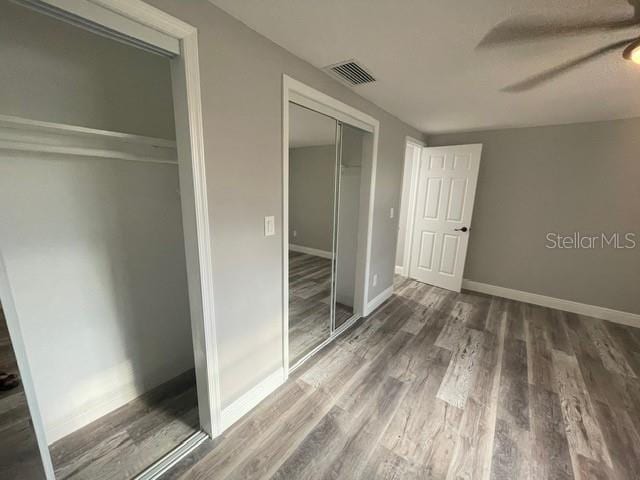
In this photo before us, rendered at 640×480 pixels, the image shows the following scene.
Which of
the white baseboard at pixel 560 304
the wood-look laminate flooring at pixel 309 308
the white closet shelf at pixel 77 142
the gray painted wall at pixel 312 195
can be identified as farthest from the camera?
the gray painted wall at pixel 312 195

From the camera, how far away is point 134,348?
5.63 feet

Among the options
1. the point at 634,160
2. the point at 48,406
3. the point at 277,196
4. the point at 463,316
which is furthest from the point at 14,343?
the point at 634,160

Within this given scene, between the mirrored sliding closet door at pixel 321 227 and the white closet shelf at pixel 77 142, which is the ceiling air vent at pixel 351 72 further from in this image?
the white closet shelf at pixel 77 142

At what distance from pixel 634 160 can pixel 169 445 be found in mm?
4891

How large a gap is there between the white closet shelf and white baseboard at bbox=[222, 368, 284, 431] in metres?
1.60

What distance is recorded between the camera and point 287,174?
5.45 feet

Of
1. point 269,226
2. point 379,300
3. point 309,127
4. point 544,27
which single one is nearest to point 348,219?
point 379,300

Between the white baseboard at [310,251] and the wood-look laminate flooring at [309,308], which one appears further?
the white baseboard at [310,251]

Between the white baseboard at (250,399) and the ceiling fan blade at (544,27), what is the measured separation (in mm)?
2447

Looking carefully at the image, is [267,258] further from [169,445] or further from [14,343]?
[169,445]

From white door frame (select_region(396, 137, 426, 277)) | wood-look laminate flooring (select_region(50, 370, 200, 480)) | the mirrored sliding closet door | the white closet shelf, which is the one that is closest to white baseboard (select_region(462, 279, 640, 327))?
white door frame (select_region(396, 137, 426, 277))

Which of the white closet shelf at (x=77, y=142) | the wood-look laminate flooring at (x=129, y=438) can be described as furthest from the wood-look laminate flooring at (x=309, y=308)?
the white closet shelf at (x=77, y=142)

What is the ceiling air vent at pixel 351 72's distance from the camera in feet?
5.52

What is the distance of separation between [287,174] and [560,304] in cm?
390
